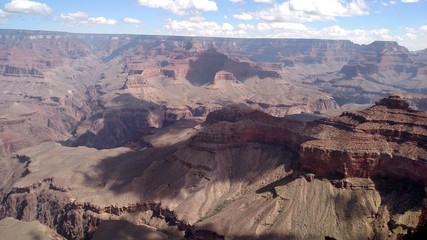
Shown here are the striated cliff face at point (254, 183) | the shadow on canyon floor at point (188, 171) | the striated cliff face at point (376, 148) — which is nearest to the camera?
the striated cliff face at point (254, 183)

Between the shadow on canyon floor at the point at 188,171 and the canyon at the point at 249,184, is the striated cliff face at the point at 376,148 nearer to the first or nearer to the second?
the canyon at the point at 249,184

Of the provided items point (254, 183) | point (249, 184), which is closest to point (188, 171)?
point (249, 184)

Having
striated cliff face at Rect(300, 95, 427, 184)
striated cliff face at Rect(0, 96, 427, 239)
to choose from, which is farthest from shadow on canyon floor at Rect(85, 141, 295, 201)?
striated cliff face at Rect(300, 95, 427, 184)

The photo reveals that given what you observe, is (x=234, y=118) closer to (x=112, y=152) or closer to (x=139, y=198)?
(x=139, y=198)

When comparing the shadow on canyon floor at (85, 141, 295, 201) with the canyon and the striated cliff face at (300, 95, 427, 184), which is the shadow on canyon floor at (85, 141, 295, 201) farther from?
the striated cliff face at (300, 95, 427, 184)

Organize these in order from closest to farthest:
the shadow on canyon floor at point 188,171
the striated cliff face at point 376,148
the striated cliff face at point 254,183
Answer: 1. the striated cliff face at point 254,183
2. the striated cliff face at point 376,148
3. the shadow on canyon floor at point 188,171

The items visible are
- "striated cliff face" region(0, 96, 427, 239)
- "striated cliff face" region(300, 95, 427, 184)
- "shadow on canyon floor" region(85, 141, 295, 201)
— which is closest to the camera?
"striated cliff face" region(0, 96, 427, 239)

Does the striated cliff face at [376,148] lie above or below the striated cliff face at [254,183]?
above

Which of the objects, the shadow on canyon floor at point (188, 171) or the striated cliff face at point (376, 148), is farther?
the shadow on canyon floor at point (188, 171)

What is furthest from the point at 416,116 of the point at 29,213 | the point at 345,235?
the point at 29,213

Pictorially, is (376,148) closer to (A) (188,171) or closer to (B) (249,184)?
(B) (249,184)

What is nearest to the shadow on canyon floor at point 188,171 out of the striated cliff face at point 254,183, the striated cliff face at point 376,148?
the striated cliff face at point 254,183
